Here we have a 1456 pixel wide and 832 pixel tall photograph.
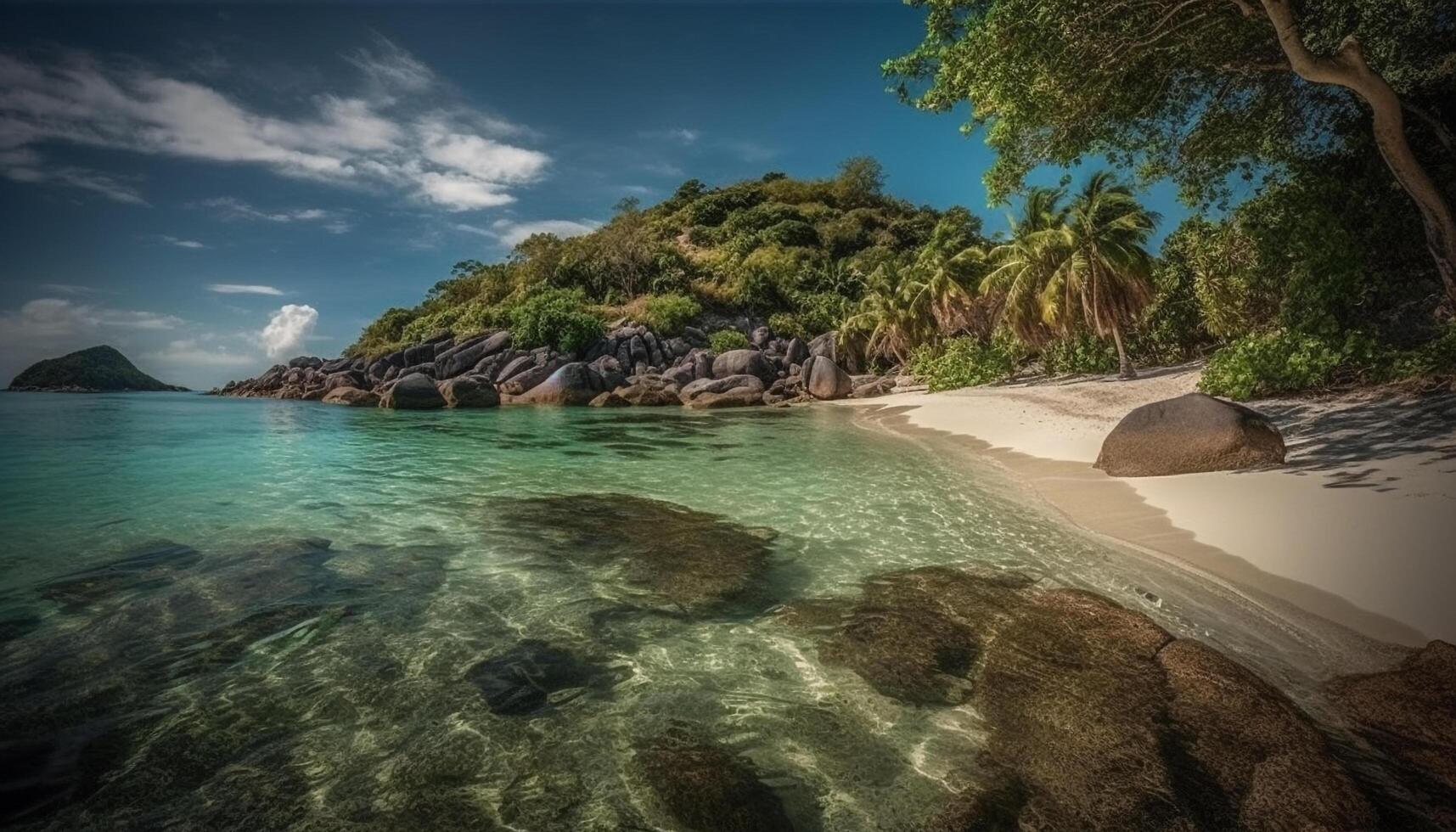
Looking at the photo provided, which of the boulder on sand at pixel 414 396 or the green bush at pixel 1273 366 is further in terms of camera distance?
the boulder on sand at pixel 414 396

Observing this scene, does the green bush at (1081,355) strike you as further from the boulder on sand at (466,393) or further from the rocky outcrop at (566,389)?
the boulder on sand at (466,393)

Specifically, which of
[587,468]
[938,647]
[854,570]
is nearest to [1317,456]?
A: [854,570]

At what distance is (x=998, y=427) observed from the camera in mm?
18016

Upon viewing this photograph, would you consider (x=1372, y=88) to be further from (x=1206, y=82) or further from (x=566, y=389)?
(x=566, y=389)

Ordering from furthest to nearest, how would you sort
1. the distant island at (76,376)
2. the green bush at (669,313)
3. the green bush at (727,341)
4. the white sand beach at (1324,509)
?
1. the distant island at (76,376)
2. the green bush at (669,313)
3. the green bush at (727,341)
4. the white sand beach at (1324,509)

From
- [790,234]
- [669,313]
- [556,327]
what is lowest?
[556,327]

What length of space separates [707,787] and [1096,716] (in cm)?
231

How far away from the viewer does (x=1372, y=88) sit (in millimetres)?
7523

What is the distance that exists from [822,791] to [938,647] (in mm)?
1819

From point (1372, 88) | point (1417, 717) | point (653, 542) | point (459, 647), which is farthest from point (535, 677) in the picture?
point (1372, 88)

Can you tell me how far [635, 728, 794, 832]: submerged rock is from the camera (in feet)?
9.00

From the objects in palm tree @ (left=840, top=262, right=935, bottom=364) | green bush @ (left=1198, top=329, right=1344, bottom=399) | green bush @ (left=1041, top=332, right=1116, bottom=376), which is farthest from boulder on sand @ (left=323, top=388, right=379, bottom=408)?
green bush @ (left=1198, top=329, right=1344, bottom=399)

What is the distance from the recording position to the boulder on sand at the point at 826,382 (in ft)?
125

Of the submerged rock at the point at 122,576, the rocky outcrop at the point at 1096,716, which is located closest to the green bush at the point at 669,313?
the submerged rock at the point at 122,576
